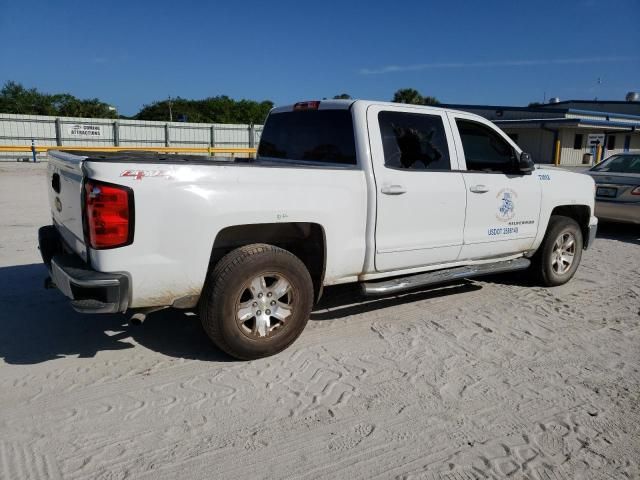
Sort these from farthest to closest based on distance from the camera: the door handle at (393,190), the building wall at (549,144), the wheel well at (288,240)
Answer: the building wall at (549,144) → the door handle at (393,190) → the wheel well at (288,240)

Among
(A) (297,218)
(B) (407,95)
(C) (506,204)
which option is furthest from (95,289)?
(B) (407,95)

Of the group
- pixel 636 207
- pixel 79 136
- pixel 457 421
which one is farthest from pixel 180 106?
pixel 457 421

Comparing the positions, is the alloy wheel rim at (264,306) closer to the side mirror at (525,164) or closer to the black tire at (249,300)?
the black tire at (249,300)

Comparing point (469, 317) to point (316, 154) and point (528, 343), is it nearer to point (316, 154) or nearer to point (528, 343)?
point (528, 343)

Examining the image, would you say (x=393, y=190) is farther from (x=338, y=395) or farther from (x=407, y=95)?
(x=407, y=95)

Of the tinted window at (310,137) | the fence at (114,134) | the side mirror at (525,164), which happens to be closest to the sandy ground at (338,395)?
the side mirror at (525,164)

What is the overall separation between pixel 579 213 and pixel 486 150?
6.16 ft

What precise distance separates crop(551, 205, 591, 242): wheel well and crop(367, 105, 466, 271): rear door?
6.56 ft

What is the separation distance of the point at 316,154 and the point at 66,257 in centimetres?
228

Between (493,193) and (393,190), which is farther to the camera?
(493,193)

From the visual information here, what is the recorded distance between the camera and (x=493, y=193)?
5172 mm

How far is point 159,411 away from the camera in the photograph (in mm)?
3246

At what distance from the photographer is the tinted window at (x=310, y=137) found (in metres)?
4.57

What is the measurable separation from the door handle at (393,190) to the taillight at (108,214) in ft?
6.61
